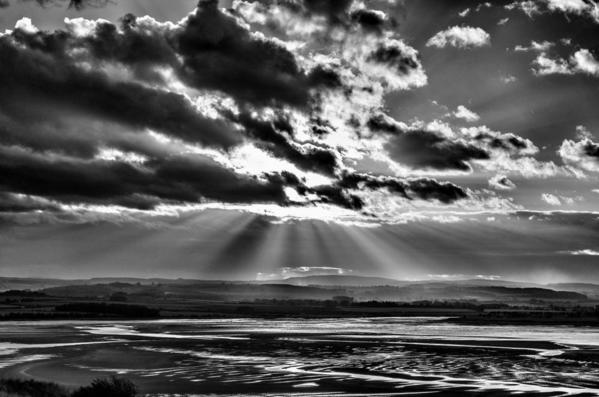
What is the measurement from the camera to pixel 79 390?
2770 cm

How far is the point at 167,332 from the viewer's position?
73.9 metres

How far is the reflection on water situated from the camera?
3253 cm

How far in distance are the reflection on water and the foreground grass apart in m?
3.54

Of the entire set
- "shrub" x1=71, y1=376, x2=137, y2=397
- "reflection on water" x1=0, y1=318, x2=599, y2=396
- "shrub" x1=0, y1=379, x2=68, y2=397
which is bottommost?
"reflection on water" x1=0, y1=318, x2=599, y2=396

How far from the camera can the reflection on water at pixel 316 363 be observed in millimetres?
32531

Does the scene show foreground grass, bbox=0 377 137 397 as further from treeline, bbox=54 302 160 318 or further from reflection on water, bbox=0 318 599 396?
treeline, bbox=54 302 160 318

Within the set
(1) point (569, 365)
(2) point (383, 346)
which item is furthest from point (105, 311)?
(1) point (569, 365)

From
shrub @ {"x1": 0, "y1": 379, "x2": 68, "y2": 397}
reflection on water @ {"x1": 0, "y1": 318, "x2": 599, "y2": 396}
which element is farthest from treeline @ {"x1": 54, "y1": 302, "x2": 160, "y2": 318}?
shrub @ {"x1": 0, "y1": 379, "x2": 68, "y2": 397}

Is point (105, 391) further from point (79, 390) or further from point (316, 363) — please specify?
point (316, 363)

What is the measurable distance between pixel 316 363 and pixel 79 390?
18.2 metres

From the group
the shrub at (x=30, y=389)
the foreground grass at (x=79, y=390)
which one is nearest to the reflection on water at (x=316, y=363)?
the foreground grass at (x=79, y=390)

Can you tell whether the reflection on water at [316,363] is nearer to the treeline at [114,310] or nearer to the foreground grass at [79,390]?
the foreground grass at [79,390]

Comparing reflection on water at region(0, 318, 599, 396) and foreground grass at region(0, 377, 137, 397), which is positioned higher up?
foreground grass at region(0, 377, 137, 397)

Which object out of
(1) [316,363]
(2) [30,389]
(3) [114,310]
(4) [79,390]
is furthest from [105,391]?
(3) [114,310]
